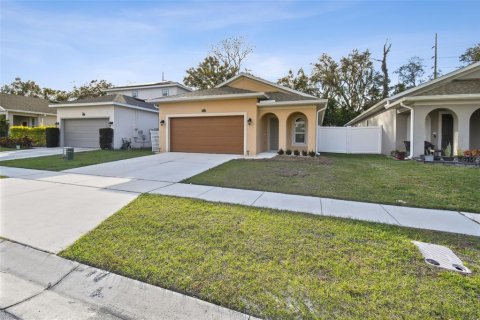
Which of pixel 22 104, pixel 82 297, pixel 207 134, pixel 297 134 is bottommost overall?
pixel 82 297

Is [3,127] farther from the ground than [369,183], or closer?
farther from the ground

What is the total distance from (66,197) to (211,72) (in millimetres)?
31059

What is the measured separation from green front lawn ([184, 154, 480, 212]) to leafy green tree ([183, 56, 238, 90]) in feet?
87.8

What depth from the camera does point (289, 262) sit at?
9.86 ft

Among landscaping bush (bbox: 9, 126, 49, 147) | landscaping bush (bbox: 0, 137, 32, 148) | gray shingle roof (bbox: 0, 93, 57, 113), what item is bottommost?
landscaping bush (bbox: 0, 137, 32, 148)

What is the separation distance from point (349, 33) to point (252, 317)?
1519cm

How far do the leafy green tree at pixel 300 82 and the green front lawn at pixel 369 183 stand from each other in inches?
977

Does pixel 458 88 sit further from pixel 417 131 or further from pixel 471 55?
pixel 471 55

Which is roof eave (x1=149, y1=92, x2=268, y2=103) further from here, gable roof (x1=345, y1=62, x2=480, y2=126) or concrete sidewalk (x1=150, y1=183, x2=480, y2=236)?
concrete sidewalk (x1=150, y1=183, x2=480, y2=236)

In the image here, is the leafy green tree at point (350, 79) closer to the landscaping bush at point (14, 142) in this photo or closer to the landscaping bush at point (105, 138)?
the landscaping bush at point (105, 138)

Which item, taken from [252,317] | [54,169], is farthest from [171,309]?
[54,169]

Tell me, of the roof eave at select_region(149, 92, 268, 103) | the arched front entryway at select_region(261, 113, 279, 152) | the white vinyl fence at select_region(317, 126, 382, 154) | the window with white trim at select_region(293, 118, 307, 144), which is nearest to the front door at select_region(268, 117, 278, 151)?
the arched front entryway at select_region(261, 113, 279, 152)

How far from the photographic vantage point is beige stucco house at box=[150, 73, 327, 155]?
46.3ft

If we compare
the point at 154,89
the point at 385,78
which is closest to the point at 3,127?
the point at 154,89
